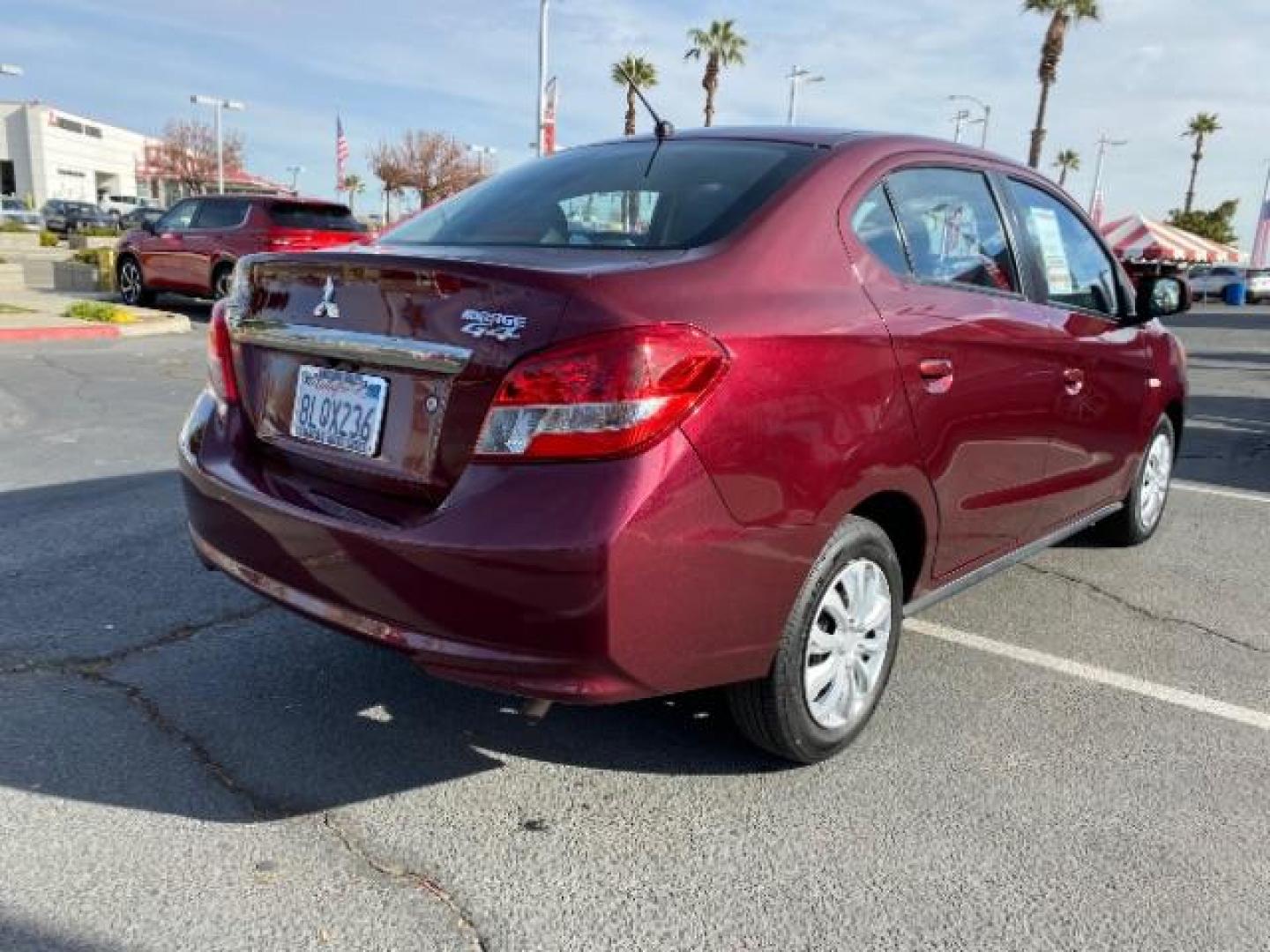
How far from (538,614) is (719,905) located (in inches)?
30.0

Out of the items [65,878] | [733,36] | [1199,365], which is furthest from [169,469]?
[733,36]

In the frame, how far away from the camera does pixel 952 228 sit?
3.32m

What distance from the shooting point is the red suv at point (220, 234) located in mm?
14219

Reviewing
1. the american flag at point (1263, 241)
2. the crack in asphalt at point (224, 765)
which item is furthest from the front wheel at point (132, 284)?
the american flag at point (1263, 241)

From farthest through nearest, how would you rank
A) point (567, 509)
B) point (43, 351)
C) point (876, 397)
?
point (43, 351)
point (876, 397)
point (567, 509)

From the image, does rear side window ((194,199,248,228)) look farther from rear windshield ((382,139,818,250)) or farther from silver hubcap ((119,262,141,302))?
rear windshield ((382,139,818,250))

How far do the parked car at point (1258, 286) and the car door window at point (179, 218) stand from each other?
39.0m

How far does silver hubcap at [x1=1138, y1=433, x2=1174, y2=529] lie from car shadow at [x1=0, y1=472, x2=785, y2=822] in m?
2.95

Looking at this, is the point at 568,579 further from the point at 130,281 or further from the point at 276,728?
the point at 130,281

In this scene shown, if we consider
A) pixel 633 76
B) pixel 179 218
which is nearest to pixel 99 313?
pixel 179 218

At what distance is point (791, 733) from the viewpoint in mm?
2723

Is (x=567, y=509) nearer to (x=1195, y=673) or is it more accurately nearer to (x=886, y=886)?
(x=886, y=886)

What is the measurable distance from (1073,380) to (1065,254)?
60cm

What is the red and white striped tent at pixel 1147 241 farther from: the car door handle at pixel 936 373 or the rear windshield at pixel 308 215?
the car door handle at pixel 936 373
